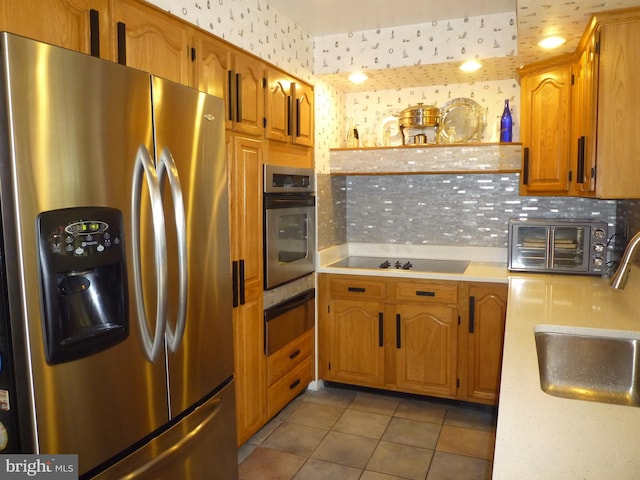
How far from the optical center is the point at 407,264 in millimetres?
3641

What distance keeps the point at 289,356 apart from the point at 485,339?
1233mm

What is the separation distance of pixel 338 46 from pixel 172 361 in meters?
2.49

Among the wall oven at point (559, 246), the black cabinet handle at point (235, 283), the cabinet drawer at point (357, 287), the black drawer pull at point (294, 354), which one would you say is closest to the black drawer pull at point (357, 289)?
the cabinet drawer at point (357, 287)

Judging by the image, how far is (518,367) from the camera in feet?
4.89

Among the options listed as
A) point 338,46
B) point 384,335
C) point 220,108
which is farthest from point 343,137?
point 220,108

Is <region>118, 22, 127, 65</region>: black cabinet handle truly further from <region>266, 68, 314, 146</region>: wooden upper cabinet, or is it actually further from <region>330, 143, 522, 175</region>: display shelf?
<region>330, 143, 522, 175</region>: display shelf

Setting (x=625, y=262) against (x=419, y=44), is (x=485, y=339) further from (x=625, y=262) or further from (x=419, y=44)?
(x=419, y=44)

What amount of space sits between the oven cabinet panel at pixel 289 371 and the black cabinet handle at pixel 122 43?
1.78 m

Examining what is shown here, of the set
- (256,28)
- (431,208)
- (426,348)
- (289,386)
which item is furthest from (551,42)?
(289,386)

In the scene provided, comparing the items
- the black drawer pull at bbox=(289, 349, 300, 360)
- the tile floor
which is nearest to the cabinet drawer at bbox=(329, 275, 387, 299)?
the black drawer pull at bbox=(289, 349, 300, 360)

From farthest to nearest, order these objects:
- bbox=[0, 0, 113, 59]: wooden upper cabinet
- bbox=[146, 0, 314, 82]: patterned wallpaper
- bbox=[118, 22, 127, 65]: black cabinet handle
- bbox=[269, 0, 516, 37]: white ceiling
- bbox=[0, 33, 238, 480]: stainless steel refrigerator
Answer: bbox=[269, 0, 516, 37]: white ceiling
bbox=[146, 0, 314, 82]: patterned wallpaper
bbox=[118, 22, 127, 65]: black cabinet handle
bbox=[0, 0, 113, 59]: wooden upper cabinet
bbox=[0, 33, 238, 480]: stainless steel refrigerator

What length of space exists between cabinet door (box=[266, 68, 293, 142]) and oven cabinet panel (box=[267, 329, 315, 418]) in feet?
4.25

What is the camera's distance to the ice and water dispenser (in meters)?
1.23

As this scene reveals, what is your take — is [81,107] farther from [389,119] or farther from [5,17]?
[389,119]
